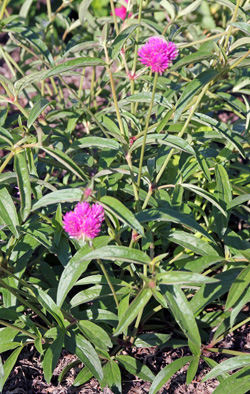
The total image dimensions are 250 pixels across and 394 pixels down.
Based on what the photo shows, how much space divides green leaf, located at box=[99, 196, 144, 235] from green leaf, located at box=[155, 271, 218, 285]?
120 millimetres

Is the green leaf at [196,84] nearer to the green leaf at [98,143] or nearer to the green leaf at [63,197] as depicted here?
the green leaf at [98,143]

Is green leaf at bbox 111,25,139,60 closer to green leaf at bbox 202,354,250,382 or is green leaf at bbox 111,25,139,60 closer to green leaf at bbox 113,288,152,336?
green leaf at bbox 113,288,152,336

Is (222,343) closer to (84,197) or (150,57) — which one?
(84,197)

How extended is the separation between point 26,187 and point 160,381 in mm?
643

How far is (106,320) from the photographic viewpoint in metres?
1.31

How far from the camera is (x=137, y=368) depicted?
1301 mm

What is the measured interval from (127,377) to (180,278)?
1.91 feet

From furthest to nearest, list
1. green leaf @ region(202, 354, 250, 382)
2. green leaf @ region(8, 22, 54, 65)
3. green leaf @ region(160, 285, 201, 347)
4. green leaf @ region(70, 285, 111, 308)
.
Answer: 1. green leaf @ region(8, 22, 54, 65)
2. green leaf @ region(70, 285, 111, 308)
3. green leaf @ region(202, 354, 250, 382)
4. green leaf @ region(160, 285, 201, 347)

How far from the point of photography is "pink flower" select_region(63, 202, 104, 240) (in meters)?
0.99

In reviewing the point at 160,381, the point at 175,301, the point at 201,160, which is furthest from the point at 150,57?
the point at 160,381

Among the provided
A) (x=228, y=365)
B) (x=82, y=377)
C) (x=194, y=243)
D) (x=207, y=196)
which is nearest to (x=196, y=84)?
(x=207, y=196)

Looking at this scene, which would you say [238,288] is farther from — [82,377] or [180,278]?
[82,377]

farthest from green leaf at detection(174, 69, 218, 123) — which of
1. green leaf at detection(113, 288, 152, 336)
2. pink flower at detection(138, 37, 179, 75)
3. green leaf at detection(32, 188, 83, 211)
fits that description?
green leaf at detection(113, 288, 152, 336)

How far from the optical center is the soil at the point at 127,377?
4.46ft
